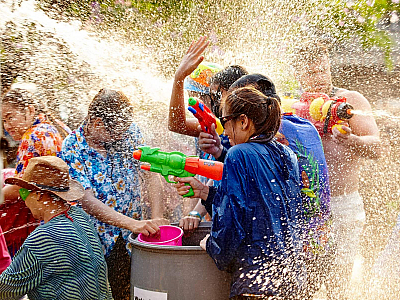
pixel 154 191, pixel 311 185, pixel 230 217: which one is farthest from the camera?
pixel 154 191

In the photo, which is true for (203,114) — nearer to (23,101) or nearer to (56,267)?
(56,267)

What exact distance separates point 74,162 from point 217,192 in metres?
1.15


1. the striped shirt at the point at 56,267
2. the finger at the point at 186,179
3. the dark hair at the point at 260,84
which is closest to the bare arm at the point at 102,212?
the striped shirt at the point at 56,267

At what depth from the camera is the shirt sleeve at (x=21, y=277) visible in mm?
1931

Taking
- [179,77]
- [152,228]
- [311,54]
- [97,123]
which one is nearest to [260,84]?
[179,77]

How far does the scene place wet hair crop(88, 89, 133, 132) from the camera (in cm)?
257

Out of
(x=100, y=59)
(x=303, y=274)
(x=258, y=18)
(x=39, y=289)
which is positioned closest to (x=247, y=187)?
(x=303, y=274)

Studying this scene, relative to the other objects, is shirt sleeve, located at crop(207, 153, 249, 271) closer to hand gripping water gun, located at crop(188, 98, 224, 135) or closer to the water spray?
hand gripping water gun, located at crop(188, 98, 224, 135)

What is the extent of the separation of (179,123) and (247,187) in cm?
98

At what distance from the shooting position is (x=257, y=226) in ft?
5.33

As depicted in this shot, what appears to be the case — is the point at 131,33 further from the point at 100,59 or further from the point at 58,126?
the point at 58,126

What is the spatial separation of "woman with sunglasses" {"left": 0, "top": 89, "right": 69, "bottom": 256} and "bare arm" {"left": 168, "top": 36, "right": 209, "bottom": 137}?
81 centimetres

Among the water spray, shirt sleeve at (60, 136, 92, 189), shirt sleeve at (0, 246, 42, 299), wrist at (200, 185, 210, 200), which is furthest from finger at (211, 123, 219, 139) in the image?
shirt sleeve at (0, 246, 42, 299)

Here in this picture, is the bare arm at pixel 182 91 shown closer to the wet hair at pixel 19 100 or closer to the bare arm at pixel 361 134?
the bare arm at pixel 361 134
